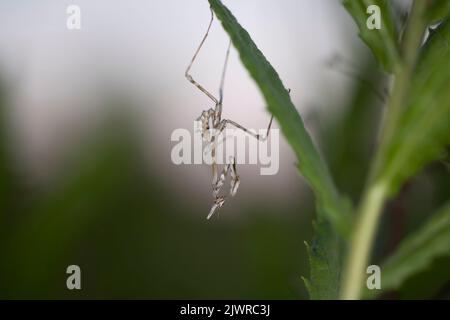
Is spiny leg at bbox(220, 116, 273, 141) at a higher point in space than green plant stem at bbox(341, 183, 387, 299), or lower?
higher

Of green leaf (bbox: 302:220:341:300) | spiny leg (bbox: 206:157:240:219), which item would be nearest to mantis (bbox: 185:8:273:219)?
spiny leg (bbox: 206:157:240:219)

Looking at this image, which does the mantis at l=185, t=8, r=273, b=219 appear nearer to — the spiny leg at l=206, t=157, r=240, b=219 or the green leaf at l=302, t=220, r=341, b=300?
the spiny leg at l=206, t=157, r=240, b=219

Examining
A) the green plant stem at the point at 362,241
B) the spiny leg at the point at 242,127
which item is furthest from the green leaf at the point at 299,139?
the spiny leg at the point at 242,127

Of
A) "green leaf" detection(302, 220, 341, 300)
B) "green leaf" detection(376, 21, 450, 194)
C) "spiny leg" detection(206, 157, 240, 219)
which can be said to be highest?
"spiny leg" detection(206, 157, 240, 219)

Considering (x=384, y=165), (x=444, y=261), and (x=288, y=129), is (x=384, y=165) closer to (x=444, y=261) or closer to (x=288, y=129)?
(x=288, y=129)

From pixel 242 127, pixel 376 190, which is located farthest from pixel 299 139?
pixel 242 127
